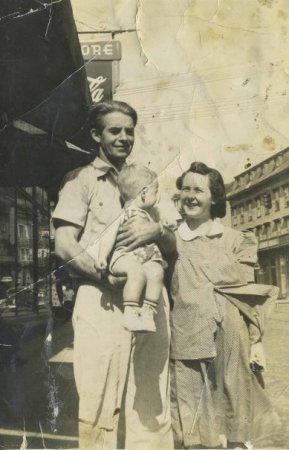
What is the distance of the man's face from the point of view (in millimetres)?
2133

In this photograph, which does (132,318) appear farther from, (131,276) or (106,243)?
(106,243)

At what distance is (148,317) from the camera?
6.31 ft

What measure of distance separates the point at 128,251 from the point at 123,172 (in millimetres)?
297

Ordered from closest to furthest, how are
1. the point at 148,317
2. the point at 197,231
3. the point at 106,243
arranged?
the point at 148,317
the point at 106,243
the point at 197,231

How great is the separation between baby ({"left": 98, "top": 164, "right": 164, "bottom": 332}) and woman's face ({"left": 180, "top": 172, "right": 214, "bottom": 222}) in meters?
0.11

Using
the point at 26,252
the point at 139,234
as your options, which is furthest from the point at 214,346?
the point at 26,252

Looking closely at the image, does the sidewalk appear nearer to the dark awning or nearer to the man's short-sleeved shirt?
the man's short-sleeved shirt

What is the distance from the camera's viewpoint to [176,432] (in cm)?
211

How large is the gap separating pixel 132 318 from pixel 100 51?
101cm

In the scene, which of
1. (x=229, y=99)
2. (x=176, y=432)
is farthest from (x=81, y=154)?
(x=176, y=432)

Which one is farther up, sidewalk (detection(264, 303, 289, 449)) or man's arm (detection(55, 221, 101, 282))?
man's arm (detection(55, 221, 101, 282))

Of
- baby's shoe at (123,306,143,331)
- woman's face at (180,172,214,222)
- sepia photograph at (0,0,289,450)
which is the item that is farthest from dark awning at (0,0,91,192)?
baby's shoe at (123,306,143,331)

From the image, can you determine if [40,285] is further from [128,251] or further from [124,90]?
[124,90]

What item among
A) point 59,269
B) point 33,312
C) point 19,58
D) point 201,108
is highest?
point 19,58
